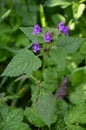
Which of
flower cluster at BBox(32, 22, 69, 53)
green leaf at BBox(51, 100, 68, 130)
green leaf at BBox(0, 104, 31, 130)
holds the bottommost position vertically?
green leaf at BBox(51, 100, 68, 130)

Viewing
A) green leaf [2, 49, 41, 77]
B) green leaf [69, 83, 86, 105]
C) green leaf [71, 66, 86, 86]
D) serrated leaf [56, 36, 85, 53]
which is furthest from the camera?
green leaf [71, 66, 86, 86]

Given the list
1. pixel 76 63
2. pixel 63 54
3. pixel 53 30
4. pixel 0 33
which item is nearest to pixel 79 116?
pixel 63 54

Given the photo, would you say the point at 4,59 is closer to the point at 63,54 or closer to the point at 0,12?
the point at 0,12

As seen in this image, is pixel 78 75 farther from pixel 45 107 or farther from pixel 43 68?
pixel 45 107

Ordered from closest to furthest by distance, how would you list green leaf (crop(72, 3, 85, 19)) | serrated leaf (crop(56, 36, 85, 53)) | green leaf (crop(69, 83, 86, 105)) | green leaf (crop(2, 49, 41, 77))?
1. green leaf (crop(2, 49, 41, 77))
2. serrated leaf (crop(56, 36, 85, 53))
3. green leaf (crop(69, 83, 86, 105))
4. green leaf (crop(72, 3, 85, 19))

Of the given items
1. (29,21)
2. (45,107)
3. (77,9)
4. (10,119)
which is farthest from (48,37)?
(29,21)

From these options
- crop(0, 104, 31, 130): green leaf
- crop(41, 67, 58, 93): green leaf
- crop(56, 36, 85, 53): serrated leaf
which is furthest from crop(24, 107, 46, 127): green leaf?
crop(56, 36, 85, 53): serrated leaf

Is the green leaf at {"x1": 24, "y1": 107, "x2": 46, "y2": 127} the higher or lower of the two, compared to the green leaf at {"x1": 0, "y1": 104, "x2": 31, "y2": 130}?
lower

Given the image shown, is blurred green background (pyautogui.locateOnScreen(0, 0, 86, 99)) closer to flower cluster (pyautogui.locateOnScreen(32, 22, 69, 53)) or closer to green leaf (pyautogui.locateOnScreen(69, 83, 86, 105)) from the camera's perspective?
green leaf (pyautogui.locateOnScreen(69, 83, 86, 105))
